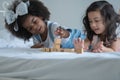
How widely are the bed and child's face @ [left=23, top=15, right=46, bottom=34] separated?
0.54m

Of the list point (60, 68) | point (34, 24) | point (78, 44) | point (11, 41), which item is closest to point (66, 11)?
point (11, 41)

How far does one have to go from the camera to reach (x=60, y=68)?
731 millimetres

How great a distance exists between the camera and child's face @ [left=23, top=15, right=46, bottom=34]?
138 centimetres

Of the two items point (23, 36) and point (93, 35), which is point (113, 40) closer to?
point (93, 35)

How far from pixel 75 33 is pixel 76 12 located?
2.13ft

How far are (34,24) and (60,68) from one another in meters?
0.69

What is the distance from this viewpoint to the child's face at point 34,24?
54.2 inches

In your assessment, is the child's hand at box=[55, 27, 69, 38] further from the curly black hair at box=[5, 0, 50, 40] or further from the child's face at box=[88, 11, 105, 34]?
the curly black hair at box=[5, 0, 50, 40]

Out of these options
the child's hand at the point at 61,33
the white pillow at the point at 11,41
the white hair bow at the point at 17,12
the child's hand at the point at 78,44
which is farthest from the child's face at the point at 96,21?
the white pillow at the point at 11,41

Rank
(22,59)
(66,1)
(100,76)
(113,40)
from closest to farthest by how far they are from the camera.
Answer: (100,76) → (22,59) → (113,40) → (66,1)

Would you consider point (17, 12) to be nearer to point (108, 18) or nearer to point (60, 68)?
point (108, 18)

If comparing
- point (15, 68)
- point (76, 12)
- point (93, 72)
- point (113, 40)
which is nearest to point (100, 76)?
point (93, 72)

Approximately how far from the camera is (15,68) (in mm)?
808

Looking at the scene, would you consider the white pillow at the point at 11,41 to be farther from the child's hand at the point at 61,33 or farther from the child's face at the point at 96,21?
the child's face at the point at 96,21
